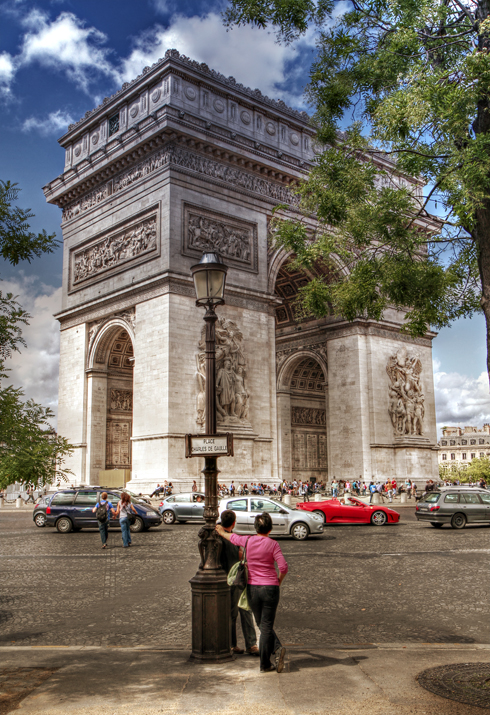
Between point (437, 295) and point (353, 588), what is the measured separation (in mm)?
5212

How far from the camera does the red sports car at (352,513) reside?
2317cm

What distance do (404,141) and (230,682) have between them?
329 inches

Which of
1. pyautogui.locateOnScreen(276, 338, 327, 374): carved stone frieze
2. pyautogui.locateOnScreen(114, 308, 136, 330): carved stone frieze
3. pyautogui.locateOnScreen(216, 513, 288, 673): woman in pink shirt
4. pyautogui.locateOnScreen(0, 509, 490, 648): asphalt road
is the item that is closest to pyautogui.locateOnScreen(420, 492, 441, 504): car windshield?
pyautogui.locateOnScreen(0, 509, 490, 648): asphalt road

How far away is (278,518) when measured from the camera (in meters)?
18.9

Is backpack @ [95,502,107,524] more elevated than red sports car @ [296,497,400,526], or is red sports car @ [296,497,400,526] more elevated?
backpack @ [95,502,107,524]

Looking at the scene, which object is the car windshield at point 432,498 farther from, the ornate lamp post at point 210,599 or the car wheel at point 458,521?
the ornate lamp post at point 210,599

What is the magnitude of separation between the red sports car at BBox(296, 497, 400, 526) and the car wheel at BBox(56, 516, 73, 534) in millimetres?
7645

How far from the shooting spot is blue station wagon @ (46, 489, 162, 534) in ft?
68.9

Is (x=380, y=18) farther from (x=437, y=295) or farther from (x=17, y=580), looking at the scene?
(x=17, y=580)

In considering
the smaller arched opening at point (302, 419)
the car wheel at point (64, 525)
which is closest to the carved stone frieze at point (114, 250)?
the smaller arched opening at point (302, 419)

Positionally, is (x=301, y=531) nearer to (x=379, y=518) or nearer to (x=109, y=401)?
(x=379, y=518)

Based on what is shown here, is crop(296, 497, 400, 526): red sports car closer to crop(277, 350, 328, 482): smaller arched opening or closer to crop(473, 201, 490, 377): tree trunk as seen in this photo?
crop(277, 350, 328, 482): smaller arched opening

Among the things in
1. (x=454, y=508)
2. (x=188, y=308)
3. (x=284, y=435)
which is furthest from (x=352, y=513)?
(x=284, y=435)

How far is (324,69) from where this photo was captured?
40.3 ft
